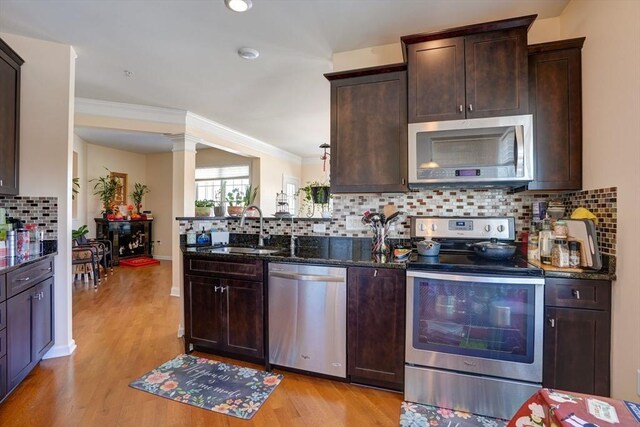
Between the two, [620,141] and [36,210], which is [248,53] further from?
[620,141]

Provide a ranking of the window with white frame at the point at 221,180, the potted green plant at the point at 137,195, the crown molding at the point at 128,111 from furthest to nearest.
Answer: the potted green plant at the point at 137,195 → the window with white frame at the point at 221,180 → the crown molding at the point at 128,111

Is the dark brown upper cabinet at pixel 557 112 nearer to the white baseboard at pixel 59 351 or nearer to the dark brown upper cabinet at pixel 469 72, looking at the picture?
the dark brown upper cabinet at pixel 469 72

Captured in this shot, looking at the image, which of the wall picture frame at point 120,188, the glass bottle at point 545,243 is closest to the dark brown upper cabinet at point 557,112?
the glass bottle at point 545,243

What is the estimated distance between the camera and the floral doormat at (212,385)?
6.47 ft

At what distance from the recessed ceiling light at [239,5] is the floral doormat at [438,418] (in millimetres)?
2806

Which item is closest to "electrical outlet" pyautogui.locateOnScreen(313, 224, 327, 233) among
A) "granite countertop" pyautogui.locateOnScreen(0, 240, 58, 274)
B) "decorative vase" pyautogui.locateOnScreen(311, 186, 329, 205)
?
"decorative vase" pyautogui.locateOnScreen(311, 186, 329, 205)

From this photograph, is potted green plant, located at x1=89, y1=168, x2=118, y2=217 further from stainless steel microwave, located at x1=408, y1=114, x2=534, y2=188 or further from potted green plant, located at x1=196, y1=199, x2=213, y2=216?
stainless steel microwave, located at x1=408, y1=114, x2=534, y2=188

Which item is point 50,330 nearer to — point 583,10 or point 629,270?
point 629,270

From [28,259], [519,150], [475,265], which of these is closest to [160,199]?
[28,259]

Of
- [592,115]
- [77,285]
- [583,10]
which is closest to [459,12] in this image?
[583,10]

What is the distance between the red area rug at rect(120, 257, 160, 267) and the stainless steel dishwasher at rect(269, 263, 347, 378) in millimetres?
5498

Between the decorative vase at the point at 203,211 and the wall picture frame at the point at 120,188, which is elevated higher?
the wall picture frame at the point at 120,188

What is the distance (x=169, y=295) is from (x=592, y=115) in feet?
15.9

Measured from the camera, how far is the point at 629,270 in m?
1.61
